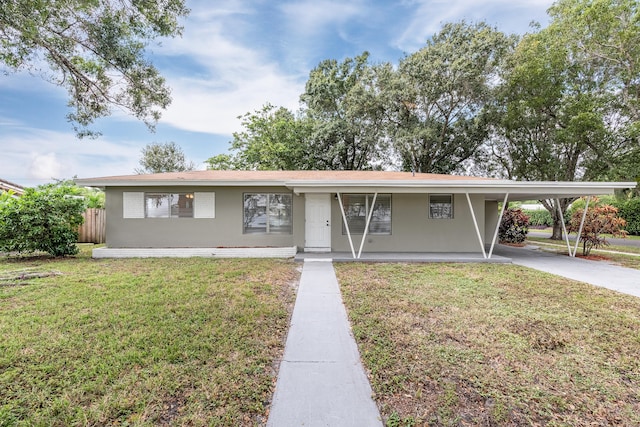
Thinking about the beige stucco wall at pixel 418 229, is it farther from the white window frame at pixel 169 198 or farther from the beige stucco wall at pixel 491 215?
the white window frame at pixel 169 198

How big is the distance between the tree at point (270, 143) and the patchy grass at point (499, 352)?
15.2 m

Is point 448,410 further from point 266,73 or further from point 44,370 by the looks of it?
point 266,73

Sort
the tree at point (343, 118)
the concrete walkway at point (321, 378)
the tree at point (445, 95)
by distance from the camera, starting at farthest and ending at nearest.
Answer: the tree at point (343, 118) < the tree at point (445, 95) < the concrete walkway at point (321, 378)

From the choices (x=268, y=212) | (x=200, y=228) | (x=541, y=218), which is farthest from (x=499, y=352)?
(x=541, y=218)

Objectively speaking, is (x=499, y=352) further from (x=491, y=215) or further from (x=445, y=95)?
(x=445, y=95)

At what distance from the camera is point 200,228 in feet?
31.6

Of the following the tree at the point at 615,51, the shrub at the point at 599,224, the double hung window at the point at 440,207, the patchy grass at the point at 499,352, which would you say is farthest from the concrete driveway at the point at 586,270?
the tree at the point at 615,51

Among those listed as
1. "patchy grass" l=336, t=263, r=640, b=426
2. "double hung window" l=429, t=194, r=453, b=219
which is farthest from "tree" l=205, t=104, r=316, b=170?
"patchy grass" l=336, t=263, r=640, b=426

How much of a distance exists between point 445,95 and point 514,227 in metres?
7.82

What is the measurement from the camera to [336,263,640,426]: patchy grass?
7.62 ft

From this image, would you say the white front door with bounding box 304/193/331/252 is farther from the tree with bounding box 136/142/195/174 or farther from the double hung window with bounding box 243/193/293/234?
the tree with bounding box 136/142/195/174

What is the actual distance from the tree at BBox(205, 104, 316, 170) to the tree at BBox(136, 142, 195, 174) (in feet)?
22.0

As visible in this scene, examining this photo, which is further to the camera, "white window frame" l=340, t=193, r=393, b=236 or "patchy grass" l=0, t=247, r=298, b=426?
"white window frame" l=340, t=193, r=393, b=236

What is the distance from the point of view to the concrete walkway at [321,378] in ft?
7.22
